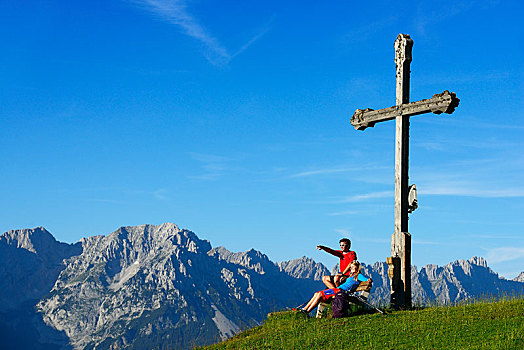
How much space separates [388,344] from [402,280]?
5397 mm

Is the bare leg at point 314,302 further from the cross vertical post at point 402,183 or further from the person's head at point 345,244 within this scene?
the cross vertical post at point 402,183

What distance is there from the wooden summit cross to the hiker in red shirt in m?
1.52

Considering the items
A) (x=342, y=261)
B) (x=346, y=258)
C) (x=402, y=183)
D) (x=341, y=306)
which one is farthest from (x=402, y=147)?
(x=341, y=306)

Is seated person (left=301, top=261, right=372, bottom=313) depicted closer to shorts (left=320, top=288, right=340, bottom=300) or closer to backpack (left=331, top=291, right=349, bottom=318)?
shorts (left=320, top=288, right=340, bottom=300)

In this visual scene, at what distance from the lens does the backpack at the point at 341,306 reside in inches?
795

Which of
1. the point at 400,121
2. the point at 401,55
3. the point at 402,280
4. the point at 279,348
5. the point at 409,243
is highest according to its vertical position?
the point at 401,55

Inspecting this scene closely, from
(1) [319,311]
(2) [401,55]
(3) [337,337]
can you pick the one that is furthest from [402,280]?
(2) [401,55]

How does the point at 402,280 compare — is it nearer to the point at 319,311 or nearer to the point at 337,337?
the point at 319,311

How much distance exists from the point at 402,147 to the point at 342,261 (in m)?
5.05

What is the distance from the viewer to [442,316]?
19172 millimetres

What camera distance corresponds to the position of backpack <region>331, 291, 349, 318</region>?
20.2m

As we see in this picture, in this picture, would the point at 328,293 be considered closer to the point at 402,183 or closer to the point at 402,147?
the point at 402,183

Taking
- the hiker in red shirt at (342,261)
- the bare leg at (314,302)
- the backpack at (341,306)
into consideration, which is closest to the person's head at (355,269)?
the hiker in red shirt at (342,261)

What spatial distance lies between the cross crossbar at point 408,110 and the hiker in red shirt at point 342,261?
536cm
